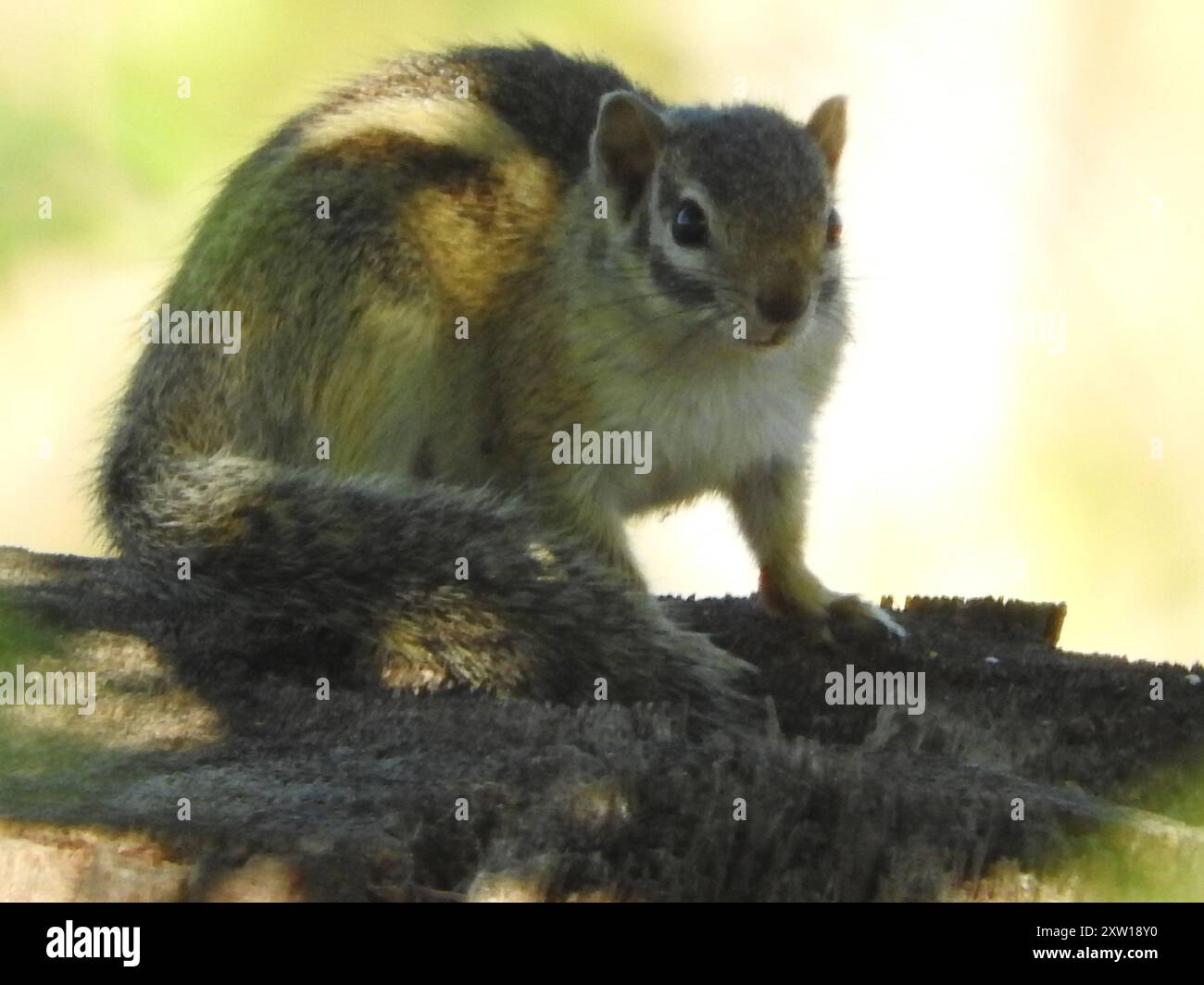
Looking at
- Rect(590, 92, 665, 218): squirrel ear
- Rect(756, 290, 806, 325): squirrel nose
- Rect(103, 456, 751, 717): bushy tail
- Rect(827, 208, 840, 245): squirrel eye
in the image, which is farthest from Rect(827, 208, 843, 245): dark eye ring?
Rect(103, 456, 751, 717): bushy tail

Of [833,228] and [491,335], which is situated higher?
[833,228]

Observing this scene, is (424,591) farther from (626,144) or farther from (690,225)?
(626,144)

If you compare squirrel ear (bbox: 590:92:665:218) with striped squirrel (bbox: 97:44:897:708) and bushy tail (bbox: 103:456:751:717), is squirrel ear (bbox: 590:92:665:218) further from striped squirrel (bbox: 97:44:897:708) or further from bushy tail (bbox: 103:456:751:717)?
bushy tail (bbox: 103:456:751:717)

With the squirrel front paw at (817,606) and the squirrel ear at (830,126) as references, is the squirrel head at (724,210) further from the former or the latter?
the squirrel front paw at (817,606)

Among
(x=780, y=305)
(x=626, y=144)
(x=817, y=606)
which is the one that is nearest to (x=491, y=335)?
(x=626, y=144)

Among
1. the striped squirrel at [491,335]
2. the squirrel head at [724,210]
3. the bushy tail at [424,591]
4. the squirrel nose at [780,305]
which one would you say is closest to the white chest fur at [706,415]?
the striped squirrel at [491,335]

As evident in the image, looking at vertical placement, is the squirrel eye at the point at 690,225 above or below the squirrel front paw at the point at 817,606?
above

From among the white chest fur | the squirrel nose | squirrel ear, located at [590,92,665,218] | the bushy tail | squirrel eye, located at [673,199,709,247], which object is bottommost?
the bushy tail
